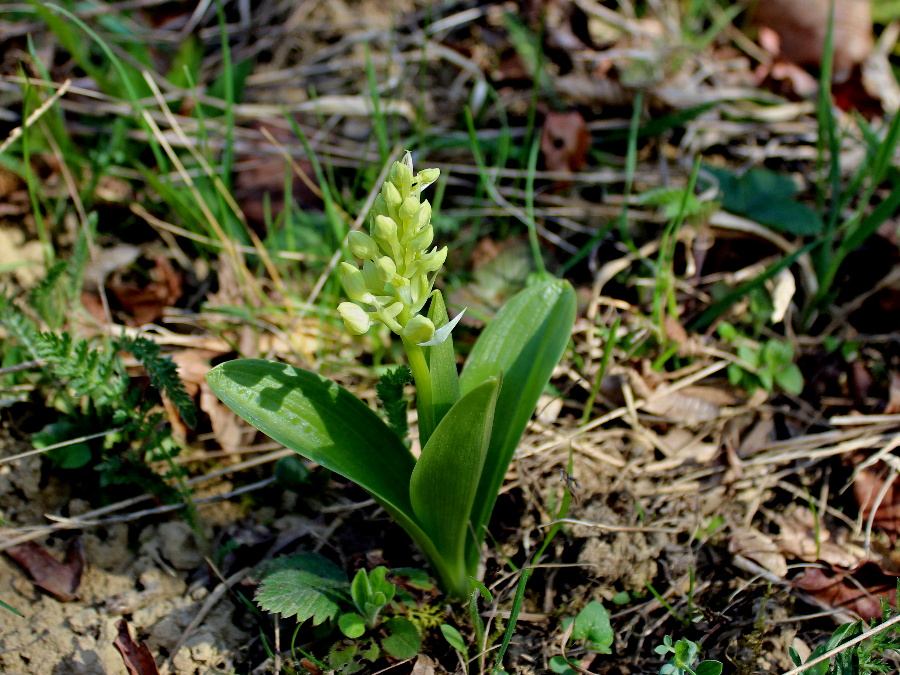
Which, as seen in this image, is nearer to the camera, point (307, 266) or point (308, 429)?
point (308, 429)

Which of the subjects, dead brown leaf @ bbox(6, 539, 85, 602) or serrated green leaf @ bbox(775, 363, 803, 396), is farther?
serrated green leaf @ bbox(775, 363, 803, 396)

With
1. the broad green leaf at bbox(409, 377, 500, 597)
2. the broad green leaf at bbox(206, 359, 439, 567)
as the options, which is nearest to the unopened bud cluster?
the broad green leaf at bbox(409, 377, 500, 597)

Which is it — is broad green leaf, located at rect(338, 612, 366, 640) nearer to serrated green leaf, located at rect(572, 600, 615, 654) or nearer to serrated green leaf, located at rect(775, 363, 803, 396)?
serrated green leaf, located at rect(572, 600, 615, 654)

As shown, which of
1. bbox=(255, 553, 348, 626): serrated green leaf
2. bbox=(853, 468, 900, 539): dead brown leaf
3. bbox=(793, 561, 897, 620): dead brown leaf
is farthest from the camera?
bbox=(853, 468, 900, 539): dead brown leaf

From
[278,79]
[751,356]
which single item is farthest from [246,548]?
[278,79]

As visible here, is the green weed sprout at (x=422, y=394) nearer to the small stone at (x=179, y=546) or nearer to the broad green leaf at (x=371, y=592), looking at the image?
the broad green leaf at (x=371, y=592)

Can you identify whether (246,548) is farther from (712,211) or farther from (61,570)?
(712,211)

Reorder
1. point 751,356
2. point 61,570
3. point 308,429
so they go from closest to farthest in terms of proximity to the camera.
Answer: point 308,429
point 61,570
point 751,356

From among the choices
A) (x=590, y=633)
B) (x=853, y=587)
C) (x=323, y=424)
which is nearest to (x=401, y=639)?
(x=590, y=633)
